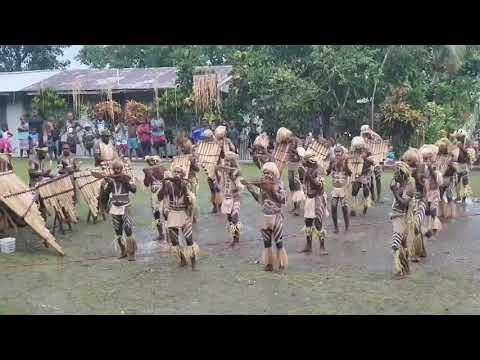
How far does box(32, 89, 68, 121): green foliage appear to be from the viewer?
2250cm

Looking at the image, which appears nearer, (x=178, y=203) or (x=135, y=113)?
(x=178, y=203)

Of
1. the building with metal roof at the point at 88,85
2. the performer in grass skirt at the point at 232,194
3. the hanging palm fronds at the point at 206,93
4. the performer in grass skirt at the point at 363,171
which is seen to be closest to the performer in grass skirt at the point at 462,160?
the performer in grass skirt at the point at 363,171

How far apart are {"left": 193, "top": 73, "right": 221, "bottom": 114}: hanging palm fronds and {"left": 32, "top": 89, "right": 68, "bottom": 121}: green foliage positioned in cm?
566

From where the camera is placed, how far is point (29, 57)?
115 ft

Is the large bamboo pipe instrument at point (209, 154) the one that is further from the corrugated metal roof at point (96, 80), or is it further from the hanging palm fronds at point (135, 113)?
the corrugated metal roof at point (96, 80)

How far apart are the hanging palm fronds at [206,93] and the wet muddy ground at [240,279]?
1032cm

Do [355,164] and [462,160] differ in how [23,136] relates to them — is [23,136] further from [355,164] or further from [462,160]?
[462,160]

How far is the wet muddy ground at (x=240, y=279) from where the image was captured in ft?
22.4

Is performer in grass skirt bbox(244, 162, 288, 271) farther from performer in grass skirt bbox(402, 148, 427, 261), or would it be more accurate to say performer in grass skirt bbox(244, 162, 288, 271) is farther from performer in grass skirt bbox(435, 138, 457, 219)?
performer in grass skirt bbox(435, 138, 457, 219)

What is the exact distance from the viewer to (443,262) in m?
8.62

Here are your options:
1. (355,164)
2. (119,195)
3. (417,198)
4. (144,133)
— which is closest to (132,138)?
(144,133)

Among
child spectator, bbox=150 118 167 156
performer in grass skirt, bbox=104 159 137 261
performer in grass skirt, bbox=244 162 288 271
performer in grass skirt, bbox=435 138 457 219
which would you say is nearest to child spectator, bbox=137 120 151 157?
child spectator, bbox=150 118 167 156

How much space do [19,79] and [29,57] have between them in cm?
972
